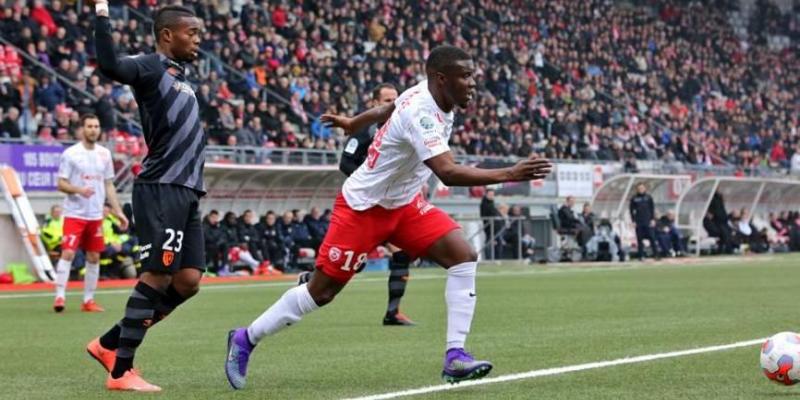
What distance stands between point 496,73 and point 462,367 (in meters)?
31.6

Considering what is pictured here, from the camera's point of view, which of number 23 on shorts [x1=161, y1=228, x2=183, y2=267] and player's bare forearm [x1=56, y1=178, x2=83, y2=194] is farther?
player's bare forearm [x1=56, y1=178, x2=83, y2=194]

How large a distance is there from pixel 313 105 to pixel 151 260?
77.5ft

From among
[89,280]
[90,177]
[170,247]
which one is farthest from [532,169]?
[89,280]

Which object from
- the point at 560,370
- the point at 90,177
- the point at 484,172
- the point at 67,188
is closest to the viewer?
the point at 484,172

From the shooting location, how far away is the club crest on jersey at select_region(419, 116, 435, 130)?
7277mm

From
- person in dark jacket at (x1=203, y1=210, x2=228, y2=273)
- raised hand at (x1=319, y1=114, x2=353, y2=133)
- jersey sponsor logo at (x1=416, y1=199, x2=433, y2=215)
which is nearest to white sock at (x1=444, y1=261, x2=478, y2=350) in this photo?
jersey sponsor logo at (x1=416, y1=199, x2=433, y2=215)

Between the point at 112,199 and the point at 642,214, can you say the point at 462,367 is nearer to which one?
the point at 112,199

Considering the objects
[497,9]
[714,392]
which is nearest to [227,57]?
[497,9]

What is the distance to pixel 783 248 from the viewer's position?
4019 centimetres

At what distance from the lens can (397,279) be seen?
41.5ft

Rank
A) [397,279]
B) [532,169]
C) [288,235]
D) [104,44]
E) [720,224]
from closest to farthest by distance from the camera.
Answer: [532,169] → [104,44] → [397,279] → [288,235] → [720,224]

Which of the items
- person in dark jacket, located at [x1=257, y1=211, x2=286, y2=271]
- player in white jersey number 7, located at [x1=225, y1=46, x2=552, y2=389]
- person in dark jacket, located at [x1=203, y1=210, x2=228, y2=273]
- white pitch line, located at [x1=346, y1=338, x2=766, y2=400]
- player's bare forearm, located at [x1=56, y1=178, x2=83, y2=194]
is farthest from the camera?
person in dark jacket, located at [x1=257, y1=211, x2=286, y2=271]

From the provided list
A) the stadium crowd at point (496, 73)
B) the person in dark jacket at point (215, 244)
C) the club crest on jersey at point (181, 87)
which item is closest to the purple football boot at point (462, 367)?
the club crest on jersey at point (181, 87)

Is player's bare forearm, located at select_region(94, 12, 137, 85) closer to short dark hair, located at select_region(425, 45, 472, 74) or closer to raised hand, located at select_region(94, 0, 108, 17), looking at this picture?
raised hand, located at select_region(94, 0, 108, 17)
